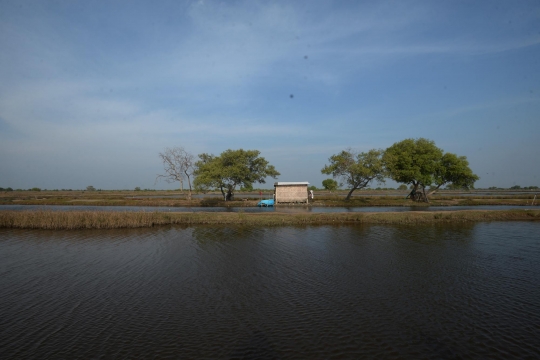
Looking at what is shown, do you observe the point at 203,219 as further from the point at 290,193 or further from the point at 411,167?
the point at 411,167

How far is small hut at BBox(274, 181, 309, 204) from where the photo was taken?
1856 inches

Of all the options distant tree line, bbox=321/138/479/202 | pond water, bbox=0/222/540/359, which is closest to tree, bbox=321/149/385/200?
distant tree line, bbox=321/138/479/202

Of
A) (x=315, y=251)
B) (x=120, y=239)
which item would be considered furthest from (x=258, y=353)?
(x=120, y=239)

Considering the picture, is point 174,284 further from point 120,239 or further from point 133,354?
point 120,239

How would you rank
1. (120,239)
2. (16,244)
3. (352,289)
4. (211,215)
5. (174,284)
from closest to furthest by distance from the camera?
(352,289) → (174,284) → (16,244) → (120,239) → (211,215)

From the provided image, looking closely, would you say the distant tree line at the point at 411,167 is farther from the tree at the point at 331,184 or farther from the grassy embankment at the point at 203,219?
the tree at the point at 331,184

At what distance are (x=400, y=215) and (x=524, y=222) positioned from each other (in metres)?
10.9

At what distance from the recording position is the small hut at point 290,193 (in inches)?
1856

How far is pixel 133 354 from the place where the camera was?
7227mm

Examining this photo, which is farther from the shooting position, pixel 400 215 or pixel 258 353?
pixel 400 215

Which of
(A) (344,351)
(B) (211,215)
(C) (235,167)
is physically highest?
(C) (235,167)

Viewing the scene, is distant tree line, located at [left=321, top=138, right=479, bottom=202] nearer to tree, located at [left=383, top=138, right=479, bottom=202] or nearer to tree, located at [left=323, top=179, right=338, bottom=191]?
tree, located at [left=383, top=138, right=479, bottom=202]

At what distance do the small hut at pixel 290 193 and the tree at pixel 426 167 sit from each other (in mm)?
15677

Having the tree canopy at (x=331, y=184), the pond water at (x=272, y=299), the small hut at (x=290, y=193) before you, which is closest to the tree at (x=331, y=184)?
the tree canopy at (x=331, y=184)
